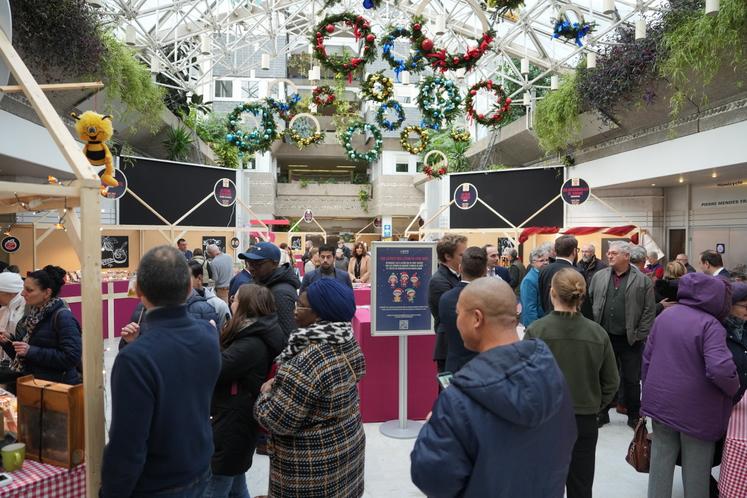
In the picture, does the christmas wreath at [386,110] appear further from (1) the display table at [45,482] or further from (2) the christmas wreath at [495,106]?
(1) the display table at [45,482]

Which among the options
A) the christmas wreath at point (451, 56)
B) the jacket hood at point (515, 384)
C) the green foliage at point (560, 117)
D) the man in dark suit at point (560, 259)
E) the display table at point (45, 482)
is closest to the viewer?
the jacket hood at point (515, 384)

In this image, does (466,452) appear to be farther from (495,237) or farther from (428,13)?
(428,13)

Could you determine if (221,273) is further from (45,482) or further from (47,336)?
(45,482)

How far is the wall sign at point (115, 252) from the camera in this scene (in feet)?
41.3

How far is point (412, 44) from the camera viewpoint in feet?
25.3

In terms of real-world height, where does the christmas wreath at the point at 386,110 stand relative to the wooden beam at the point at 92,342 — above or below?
above

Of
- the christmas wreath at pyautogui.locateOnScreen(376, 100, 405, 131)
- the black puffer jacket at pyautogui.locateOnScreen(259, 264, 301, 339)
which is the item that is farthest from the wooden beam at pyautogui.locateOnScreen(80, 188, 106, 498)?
the christmas wreath at pyautogui.locateOnScreen(376, 100, 405, 131)

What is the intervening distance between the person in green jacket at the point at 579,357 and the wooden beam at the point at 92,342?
2.25m

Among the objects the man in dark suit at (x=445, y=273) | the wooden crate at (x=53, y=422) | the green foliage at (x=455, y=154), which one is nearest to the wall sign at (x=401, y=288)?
the man in dark suit at (x=445, y=273)

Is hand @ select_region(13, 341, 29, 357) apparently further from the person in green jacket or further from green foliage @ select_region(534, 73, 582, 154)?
green foliage @ select_region(534, 73, 582, 154)

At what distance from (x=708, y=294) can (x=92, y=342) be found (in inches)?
126

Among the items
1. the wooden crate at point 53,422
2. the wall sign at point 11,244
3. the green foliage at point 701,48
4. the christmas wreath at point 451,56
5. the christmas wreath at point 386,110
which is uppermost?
the green foliage at point 701,48

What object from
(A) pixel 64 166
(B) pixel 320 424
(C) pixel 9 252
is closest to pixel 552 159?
(A) pixel 64 166

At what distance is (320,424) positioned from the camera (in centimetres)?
226
